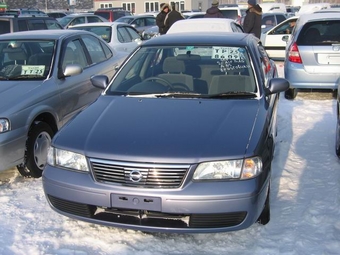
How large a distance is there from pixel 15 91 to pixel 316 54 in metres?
5.41

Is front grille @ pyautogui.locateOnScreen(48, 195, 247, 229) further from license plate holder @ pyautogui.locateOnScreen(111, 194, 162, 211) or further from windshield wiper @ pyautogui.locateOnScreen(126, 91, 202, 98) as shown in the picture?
windshield wiper @ pyautogui.locateOnScreen(126, 91, 202, 98)

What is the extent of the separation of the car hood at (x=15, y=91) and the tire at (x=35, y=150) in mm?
338

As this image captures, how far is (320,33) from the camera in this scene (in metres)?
8.12

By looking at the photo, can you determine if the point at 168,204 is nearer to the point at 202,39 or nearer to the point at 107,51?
the point at 202,39

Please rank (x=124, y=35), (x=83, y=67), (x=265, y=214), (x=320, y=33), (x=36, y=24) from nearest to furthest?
(x=265, y=214)
(x=83, y=67)
(x=320, y=33)
(x=124, y=35)
(x=36, y=24)

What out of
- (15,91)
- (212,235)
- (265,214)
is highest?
(15,91)

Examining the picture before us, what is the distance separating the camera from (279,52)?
1308 cm

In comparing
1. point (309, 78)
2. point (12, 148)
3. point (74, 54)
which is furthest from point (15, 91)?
point (309, 78)

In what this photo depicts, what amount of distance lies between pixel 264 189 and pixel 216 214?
47 centimetres

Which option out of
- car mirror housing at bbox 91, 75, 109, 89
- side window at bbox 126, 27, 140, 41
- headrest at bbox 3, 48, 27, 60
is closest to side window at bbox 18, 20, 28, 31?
side window at bbox 126, 27, 140, 41

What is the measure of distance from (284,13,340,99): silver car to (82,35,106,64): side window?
3.54 metres

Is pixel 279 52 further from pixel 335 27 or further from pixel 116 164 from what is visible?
pixel 116 164

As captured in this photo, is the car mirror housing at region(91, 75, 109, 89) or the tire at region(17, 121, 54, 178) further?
the tire at region(17, 121, 54, 178)

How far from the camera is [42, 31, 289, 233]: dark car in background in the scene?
3.08 meters
